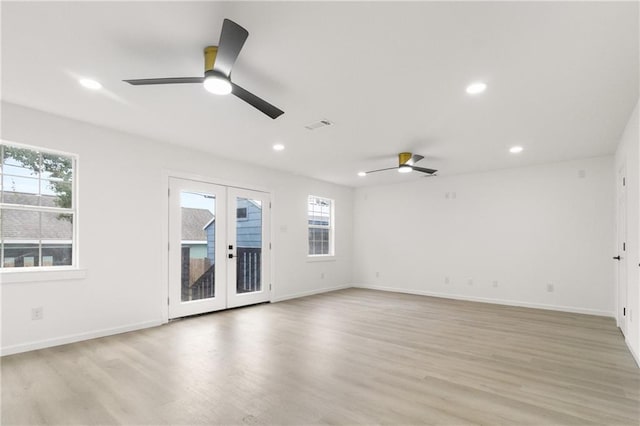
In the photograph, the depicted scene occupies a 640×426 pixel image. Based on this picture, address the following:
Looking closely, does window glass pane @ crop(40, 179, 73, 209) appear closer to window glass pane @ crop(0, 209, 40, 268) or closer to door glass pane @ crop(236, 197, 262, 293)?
window glass pane @ crop(0, 209, 40, 268)

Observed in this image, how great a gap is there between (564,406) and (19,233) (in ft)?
17.7

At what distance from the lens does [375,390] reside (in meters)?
2.65

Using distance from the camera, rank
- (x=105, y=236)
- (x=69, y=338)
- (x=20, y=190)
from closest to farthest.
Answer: (x=20, y=190) → (x=69, y=338) → (x=105, y=236)

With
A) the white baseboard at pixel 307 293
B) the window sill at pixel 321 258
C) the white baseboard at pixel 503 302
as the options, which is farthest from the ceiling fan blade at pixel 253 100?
the white baseboard at pixel 503 302

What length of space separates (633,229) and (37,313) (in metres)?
6.60

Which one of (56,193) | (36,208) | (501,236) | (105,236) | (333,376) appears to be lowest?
(333,376)

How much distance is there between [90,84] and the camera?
119 inches

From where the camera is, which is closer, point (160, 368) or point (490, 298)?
point (160, 368)

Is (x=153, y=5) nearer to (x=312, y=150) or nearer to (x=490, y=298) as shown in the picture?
(x=312, y=150)

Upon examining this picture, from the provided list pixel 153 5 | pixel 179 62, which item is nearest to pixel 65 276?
pixel 179 62

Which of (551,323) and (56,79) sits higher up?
(56,79)

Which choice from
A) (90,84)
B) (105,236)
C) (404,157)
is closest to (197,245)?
(105,236)

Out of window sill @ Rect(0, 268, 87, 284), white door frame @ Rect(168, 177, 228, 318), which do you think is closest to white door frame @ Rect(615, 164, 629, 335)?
white door frame @ Rect(168, 177, 228, 318)

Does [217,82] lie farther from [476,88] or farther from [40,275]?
[40,275]
